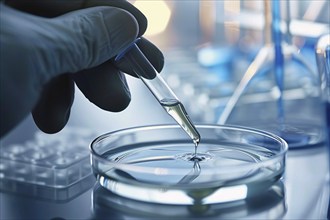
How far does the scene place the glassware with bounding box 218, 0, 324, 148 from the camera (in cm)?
93

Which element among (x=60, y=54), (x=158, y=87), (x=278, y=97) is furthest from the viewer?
(x=278, y=97)

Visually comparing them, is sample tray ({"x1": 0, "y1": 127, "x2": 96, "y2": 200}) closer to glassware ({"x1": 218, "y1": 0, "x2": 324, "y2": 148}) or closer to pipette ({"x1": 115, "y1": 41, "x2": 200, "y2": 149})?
pipette ({"x1": 115, "y1": 41, "x2": 200, "y2": 149})

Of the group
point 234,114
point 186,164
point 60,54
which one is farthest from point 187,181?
point 234,114

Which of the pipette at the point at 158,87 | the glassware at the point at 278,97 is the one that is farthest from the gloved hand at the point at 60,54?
the glassware at the point at 278,97

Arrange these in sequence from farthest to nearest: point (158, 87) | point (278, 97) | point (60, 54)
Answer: point (278, 97), point (158, 87), point (60, 54)

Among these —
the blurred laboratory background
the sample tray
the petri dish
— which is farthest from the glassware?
the sample tray

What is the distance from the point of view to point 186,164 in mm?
696

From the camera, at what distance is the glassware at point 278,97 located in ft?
3.05

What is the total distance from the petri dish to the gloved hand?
66mm

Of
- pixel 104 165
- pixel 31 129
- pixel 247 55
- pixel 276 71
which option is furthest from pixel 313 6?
pixel 104 165

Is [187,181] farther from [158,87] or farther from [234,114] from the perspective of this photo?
[234,114]

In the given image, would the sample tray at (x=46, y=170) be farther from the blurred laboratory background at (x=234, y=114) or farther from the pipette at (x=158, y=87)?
the pipette at (x=158, y=87)

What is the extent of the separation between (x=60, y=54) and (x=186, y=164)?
0.62 ft

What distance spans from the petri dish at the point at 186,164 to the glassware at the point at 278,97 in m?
0.15
